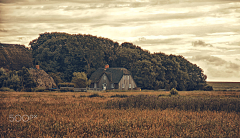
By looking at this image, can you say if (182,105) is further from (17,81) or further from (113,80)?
(113,80)

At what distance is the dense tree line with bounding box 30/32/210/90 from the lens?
73375mm

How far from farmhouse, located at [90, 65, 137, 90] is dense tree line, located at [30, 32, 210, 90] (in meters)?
2.79

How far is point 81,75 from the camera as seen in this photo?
208 feet

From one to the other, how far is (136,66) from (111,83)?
872 cm

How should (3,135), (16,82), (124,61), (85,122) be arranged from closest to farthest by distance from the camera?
(3,135), (85,122), (16,82), (124,61)

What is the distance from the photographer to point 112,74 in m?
73.9

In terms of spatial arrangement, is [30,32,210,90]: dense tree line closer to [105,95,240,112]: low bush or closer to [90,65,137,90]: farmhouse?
[90,65,137,90]: farmhouse

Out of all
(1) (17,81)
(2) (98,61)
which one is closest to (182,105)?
(1) (17,81)

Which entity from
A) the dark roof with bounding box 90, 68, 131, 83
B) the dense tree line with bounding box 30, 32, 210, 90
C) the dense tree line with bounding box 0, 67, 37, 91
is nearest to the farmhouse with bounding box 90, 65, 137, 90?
the dark roof with bounding box 90, 68, 131, 83

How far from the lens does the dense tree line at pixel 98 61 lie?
241ft

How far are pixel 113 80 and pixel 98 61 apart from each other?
848 cm

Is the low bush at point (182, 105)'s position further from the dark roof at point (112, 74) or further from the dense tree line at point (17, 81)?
the dark roof at point (112, 74)

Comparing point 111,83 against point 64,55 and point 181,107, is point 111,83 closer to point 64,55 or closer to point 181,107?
point 64,55

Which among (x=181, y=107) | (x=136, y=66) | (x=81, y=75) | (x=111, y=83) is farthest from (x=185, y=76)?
(x=181, y=107)
